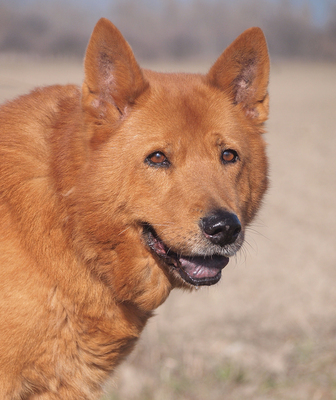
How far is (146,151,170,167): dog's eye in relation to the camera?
287 centimetres

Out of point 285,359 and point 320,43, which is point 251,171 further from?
point 320,43

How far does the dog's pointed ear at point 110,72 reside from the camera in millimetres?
2761

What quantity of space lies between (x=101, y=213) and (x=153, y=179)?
361mm

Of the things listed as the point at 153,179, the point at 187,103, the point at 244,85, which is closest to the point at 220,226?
the point at 153,179

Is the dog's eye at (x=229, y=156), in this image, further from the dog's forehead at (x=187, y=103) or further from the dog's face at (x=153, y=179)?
the dog's forehead at (x=187, y=103)

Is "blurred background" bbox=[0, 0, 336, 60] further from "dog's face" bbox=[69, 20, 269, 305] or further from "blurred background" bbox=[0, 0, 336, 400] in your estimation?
"dog's face" bbox=[69, 20, 269, 305]

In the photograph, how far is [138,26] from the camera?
40281 mm

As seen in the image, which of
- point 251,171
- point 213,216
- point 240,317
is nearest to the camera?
point 213,216

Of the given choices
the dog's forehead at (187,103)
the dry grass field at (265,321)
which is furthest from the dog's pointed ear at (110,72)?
the dry grass field at (265,321)

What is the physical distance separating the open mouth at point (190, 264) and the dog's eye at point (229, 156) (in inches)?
24.4

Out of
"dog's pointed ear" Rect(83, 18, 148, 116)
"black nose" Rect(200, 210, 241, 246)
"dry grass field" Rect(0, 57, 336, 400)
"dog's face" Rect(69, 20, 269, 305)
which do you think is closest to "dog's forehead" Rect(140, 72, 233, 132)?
"dog's face" Rect(69, 20, 269, 305)

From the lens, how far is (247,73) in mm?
3361

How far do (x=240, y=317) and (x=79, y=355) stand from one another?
497 centimetres

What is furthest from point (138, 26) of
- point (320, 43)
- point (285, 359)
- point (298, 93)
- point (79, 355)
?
point (79, 355)
